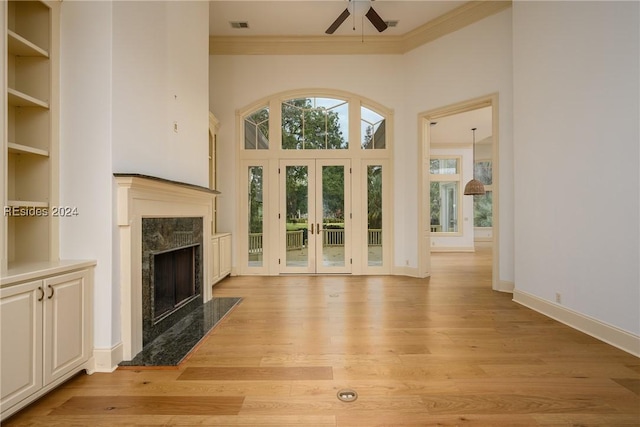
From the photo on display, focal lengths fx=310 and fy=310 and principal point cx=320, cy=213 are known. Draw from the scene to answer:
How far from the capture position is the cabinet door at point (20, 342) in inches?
67.2

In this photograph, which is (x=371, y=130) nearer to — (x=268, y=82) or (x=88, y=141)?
(x=268, y=82)

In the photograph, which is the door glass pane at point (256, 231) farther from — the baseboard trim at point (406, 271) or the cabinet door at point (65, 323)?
the cabinet door at point (65, 323)

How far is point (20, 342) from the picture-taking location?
1.79 meters

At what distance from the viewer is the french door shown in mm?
6145

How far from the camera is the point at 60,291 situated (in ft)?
6.75

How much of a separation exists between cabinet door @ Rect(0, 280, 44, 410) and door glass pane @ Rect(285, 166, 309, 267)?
14.5ft

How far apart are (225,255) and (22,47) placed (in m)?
4.05

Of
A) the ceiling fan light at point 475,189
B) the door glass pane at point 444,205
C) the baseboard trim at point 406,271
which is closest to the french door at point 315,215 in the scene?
the baseboard trim at point 406,271

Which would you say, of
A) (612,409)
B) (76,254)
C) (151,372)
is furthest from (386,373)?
(76,254)

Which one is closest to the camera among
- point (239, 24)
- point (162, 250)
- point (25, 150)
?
point (25, 150)

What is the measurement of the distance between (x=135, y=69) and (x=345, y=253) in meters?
4.56

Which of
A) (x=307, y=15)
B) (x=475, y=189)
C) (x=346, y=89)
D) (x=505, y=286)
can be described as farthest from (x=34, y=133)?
(x=475, y=189)

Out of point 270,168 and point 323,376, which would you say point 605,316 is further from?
point 270,168

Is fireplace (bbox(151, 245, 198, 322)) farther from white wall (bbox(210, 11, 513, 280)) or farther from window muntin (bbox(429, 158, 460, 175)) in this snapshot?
window muntin (bbox(429, 158, 460, 175))
